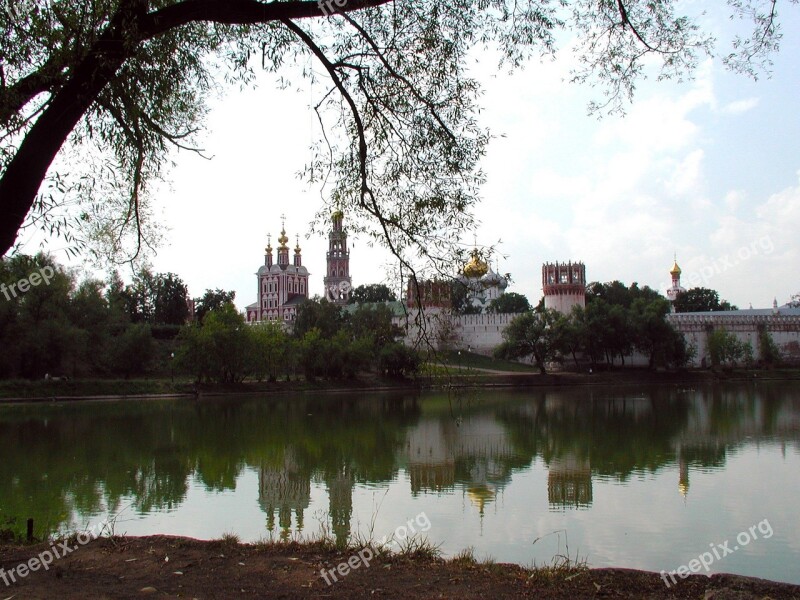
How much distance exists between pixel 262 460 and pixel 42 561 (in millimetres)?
8929

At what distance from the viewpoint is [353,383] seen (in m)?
39.6

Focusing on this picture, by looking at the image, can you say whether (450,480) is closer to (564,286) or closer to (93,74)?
(93,74)

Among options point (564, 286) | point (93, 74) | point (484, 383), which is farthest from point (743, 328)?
point (93, 74)

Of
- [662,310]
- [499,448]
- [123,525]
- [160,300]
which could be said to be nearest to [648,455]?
[499,448]

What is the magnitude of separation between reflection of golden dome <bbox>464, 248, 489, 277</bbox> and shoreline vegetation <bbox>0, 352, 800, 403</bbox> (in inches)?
477

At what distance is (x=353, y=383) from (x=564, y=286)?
69.8 ft

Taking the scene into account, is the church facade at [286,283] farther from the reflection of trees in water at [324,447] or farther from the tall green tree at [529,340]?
the reflection of trees in water at [324,447]

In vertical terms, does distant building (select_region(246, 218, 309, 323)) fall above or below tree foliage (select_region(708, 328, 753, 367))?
above

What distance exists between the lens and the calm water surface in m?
8.07

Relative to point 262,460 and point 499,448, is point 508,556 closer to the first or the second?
point 262,460

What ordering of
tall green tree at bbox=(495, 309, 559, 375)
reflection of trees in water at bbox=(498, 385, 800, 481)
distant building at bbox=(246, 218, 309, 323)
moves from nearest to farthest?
reflection of trees in water at bbox=(498, 385, 800, 481) → tall green tree at bbox=(495, 309, 559, 375) → distant building at bbox=(246, 218, 309, 323)

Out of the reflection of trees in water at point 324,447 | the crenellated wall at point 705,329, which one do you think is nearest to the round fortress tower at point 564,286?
the crenellated wall at point 705,329

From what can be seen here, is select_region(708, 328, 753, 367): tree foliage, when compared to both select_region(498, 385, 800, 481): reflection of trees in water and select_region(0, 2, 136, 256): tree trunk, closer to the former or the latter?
select_region(498, 385, 800, 481): reflection of trees in water

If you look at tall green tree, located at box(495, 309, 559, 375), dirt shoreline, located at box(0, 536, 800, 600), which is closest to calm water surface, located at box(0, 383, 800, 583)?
dirt shoreline, located at box(0, 536, 800, 600)
